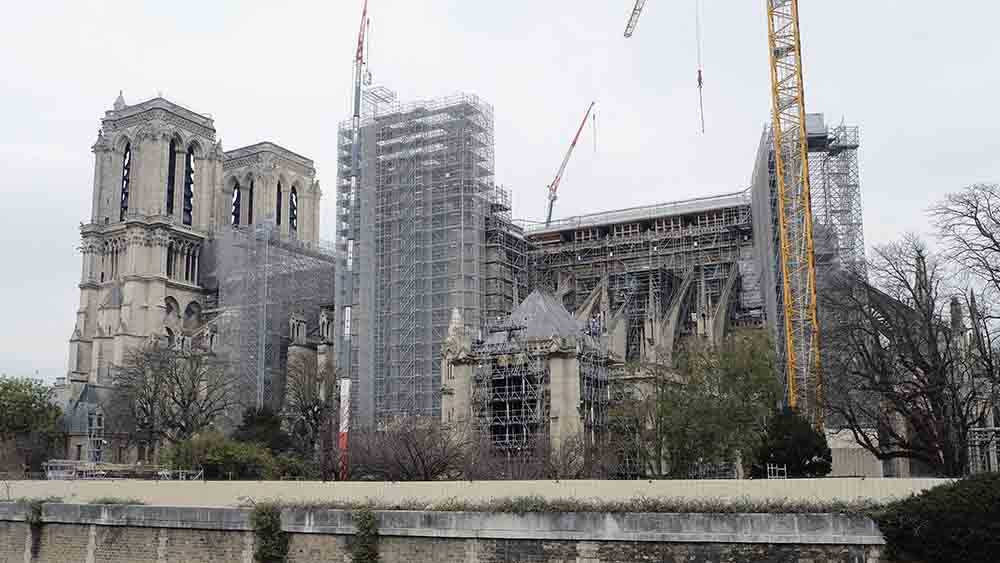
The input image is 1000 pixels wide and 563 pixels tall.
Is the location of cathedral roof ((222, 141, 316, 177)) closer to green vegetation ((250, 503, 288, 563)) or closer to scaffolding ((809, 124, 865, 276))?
scaffolding ((809, 124, 865, 276))

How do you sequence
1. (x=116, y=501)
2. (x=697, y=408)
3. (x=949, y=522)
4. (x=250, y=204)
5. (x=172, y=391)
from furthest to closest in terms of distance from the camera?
(x=250, y=204), (x=172, y=391), (x=697, y=408), (x=116, y=501), (x=949, y=522)

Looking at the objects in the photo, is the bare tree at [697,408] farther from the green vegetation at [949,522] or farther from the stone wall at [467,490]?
the green vegetation at [949,522]

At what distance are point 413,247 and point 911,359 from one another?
31.0 m

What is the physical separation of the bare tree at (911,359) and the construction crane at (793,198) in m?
9.47

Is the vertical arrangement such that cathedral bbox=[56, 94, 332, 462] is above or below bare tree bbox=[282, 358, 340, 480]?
above

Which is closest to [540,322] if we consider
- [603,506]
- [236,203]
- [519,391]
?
[519,391]

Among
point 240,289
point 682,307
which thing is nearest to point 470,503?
point 682,307

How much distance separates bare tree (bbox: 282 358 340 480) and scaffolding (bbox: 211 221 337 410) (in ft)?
13.1

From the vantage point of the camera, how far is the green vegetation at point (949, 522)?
18.1 m

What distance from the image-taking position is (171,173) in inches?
3386

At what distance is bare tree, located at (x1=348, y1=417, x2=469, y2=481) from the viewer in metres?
37.0

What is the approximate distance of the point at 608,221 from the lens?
69.2m

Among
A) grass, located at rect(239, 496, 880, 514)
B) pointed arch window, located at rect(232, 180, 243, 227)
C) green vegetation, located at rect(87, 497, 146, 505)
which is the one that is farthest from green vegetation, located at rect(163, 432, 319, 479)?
pointed arch window, located at rect(232, 180, 243, 227)

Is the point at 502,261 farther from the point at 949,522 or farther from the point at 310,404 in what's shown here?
the point at 949,522
